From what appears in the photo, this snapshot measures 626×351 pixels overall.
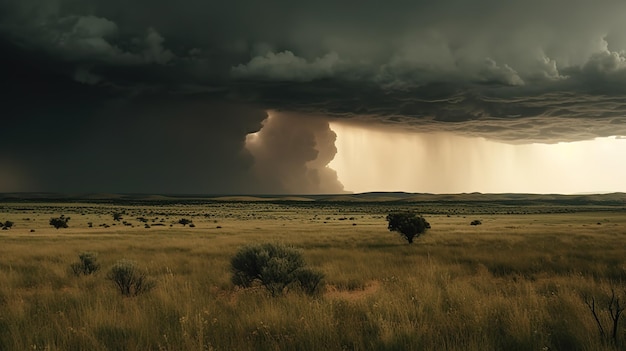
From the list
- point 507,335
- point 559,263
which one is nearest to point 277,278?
point 507,335

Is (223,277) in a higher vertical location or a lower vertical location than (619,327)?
lower

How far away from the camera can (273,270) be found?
11.6 m

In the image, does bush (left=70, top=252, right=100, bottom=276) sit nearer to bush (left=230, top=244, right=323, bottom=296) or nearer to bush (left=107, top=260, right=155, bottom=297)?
bush (left=107, top=260, right=155, bottom=297)

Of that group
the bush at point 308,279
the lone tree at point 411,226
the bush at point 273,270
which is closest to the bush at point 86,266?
the bush at point 273,270

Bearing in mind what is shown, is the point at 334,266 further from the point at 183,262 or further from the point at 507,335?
the point at 507,335

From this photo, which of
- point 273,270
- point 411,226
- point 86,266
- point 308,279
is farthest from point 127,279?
point 411,226

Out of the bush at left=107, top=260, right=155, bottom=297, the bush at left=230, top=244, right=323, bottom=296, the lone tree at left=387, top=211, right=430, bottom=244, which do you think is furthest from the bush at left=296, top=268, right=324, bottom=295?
the lone tree at left=387, top=211, right=430, bottom=244

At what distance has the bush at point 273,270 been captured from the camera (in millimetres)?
11500

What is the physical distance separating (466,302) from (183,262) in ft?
55.1

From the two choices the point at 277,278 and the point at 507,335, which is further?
the point at 277,278

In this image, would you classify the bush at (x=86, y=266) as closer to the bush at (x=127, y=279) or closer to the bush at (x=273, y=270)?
the bush at (x=127, y=279)

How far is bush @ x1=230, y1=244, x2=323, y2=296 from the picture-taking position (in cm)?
1150

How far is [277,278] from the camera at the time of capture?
11539mm

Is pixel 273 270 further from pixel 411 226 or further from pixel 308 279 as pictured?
pixel 411 226
